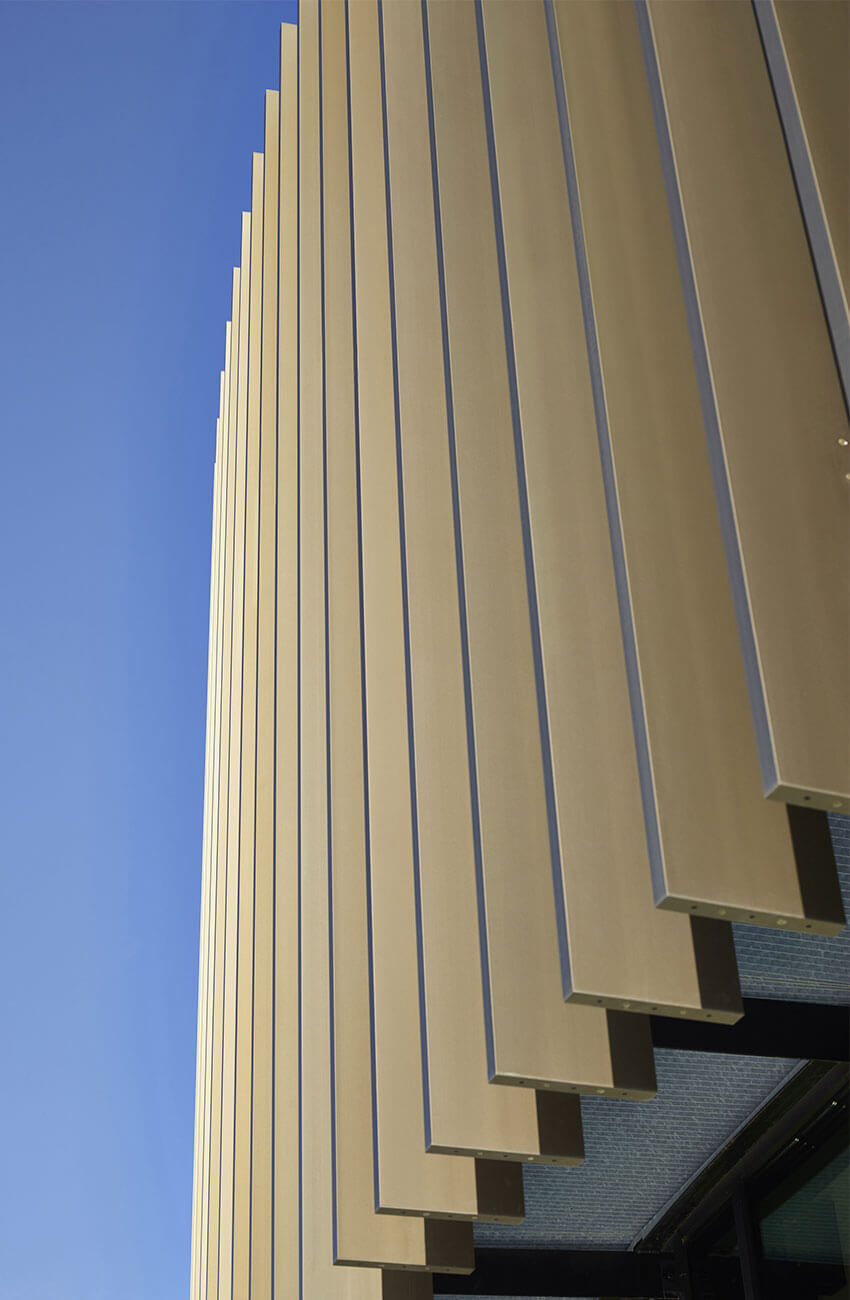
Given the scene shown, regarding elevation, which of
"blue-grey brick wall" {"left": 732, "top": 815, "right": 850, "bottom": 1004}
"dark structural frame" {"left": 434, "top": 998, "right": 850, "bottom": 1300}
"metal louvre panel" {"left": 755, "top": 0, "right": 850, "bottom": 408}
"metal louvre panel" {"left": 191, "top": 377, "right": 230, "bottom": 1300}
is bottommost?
"dark structural frame" {"left": 434, "top": 998, "right": 850, "bottom": 1300}

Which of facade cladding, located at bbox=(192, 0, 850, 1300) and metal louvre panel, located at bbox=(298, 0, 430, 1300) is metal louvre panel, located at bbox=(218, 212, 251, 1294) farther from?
metal louvre panel, located at bbox=(298, 0, 430, 1300)

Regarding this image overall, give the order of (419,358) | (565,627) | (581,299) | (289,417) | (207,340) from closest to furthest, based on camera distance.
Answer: (565,627)
(581,299)
(419,358)
(289,417)
(207,340)

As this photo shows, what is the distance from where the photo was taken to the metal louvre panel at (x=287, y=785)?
3264 mm

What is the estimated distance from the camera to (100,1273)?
25.1 ft

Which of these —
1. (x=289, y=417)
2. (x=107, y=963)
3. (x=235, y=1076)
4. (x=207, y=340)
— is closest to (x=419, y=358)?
(x=289, y=417)

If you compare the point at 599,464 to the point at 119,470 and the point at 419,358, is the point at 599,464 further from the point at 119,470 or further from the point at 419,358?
the point at 119,470

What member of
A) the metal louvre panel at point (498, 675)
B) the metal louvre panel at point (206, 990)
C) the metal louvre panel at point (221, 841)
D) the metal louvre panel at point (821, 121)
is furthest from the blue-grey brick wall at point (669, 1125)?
the metal louvre panel at point (206, 990)

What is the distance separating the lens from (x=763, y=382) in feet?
4.70

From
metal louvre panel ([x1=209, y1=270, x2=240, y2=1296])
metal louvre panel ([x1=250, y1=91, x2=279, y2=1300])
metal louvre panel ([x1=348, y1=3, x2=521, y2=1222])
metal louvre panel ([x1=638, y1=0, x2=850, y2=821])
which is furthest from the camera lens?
metal louvre panel ([x1=209, y1=270, x2=240, y2=1296])

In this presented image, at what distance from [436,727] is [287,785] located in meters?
1.50

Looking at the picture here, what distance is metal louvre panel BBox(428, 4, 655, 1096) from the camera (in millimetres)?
1765

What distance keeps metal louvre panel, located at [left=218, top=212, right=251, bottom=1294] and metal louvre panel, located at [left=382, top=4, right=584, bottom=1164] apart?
256 centimetres

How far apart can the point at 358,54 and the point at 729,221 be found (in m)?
2.35

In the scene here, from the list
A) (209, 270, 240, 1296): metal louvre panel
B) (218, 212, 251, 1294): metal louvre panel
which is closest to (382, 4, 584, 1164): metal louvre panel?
(218, 212, 251, 1294): metal louvre panel
